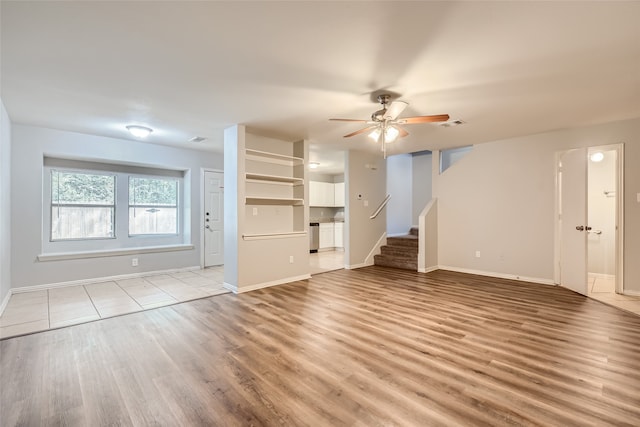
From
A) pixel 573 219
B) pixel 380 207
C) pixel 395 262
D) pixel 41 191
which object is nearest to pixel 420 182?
pixel 380 207

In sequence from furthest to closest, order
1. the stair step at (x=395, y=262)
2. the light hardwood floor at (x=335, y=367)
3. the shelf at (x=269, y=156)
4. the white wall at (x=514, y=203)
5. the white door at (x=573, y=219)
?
the stair step at (x=395, y=262)
the shelf at (x=269, y=156)
the white door at (x=573, y=219)
the white wall at (x=514, y=203)
the light hardwood floor at (x=335, y=367)

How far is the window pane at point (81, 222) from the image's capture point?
494 centimetres

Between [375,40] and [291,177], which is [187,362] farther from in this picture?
[291,177]

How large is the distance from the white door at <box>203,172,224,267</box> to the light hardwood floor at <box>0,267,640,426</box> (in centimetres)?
270

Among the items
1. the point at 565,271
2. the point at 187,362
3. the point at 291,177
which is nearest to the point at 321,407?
the point at 187,362

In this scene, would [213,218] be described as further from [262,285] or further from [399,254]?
[399,254]

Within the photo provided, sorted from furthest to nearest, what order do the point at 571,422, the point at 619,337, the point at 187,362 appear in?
the point at 619,337
the point at 187,362
the point at 571,422

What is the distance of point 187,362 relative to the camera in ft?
7.72

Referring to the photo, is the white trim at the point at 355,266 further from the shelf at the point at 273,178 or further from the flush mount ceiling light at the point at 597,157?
the flush mount ceiling light at the point at 597,157

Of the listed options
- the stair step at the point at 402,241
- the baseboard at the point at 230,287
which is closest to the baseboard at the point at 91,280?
the baseboard at the point at 230,287

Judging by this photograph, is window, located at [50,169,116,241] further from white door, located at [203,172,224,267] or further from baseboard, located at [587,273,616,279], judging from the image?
baseboard, located at [587,273,616,279]

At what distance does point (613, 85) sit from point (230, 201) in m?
4.82

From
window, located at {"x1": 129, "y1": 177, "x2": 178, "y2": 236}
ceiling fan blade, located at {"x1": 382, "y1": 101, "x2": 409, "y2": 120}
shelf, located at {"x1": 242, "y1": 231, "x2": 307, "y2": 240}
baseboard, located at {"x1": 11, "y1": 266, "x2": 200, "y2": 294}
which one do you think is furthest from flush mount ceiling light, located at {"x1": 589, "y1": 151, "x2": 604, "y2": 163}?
window, located at {"x1": 129, "y1": 177, "x2": 178, "y2": 236}

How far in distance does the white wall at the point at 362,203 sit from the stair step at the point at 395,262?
0.95 feet
